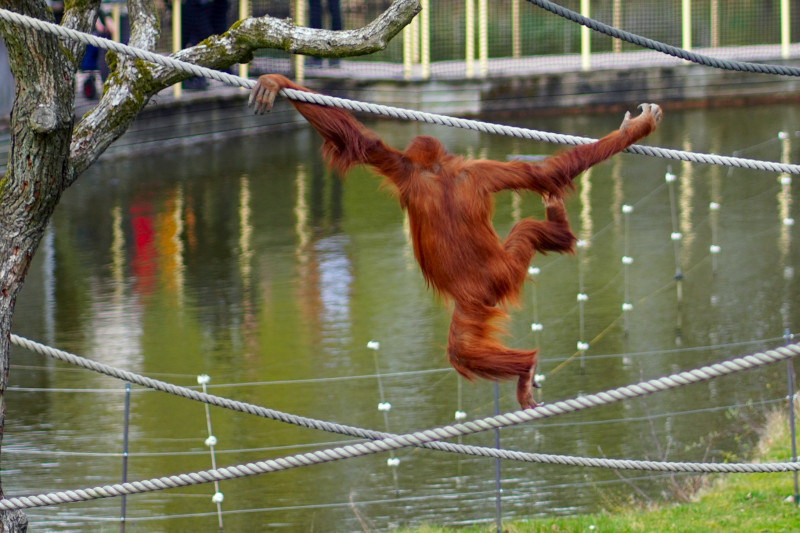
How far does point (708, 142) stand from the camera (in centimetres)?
1129

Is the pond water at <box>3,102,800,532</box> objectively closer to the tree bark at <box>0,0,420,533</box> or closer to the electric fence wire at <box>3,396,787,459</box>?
the electric fence wire at <box>3,396,787,459</box>

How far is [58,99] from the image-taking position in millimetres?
2914

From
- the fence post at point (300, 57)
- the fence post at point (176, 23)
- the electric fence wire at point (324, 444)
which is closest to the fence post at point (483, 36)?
the fence post at point (300, 57)

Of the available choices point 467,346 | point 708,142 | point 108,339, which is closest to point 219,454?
point 108,339

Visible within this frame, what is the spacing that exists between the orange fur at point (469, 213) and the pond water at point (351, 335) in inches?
71.7

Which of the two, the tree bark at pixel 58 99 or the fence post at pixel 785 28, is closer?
the tree bark at pixel 58 99

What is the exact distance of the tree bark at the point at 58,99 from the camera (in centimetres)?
291

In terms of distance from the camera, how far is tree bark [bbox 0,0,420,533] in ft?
9.53

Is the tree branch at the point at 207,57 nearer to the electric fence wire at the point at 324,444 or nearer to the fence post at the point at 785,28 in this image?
the electric fence wire at the point at 324,444

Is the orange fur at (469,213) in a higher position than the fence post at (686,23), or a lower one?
lower

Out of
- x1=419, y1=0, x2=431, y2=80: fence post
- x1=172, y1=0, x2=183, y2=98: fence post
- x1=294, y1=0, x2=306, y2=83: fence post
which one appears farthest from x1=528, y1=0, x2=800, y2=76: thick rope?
x1=419, y1=0, x2=431, y2=80: fence post

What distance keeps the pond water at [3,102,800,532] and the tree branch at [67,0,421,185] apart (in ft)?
5.47

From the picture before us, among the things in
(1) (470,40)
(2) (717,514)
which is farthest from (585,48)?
(2) (717,514)

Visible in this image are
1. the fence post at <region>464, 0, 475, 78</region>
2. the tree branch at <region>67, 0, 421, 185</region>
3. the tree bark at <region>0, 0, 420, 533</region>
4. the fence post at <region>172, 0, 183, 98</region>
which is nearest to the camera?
the tree bark at <region>0, 0, 420, 533</region>
